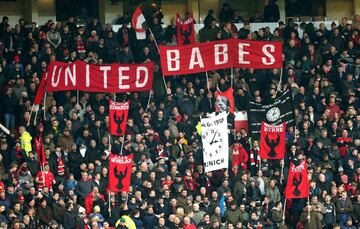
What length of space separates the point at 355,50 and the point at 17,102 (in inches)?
460

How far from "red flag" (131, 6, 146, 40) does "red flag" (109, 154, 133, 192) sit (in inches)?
305

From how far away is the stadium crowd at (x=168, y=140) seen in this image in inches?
1583

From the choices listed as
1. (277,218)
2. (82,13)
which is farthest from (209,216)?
(82,13)

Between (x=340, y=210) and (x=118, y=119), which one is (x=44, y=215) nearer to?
(x=118, y=119)

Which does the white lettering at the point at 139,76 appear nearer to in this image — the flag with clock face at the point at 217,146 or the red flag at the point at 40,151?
the flag with clock face at the point at 217,146

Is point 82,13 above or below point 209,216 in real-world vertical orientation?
above

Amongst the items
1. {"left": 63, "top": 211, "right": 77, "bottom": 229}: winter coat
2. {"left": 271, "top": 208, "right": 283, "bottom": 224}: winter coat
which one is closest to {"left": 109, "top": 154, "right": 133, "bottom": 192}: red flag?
{"left": 63, "top": 211, "right": 77, "bottom": 229}: winter coat

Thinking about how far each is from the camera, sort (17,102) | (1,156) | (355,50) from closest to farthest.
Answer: (1,156) → (17,102) → (355,50)

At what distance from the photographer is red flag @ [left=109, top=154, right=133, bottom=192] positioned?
39.9 m

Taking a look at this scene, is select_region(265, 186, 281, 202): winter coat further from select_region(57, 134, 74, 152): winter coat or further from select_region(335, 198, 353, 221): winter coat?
select_region(57, 134, 74, 152): winter coat

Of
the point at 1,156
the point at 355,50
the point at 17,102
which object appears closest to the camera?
the point at 1,156

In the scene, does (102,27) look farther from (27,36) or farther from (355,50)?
(355,50)

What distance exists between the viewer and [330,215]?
4247 cm

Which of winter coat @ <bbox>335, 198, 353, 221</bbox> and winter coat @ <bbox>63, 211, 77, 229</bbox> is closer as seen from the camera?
winter coat @ <bbox>63, 211, 77, 229</bbox>
